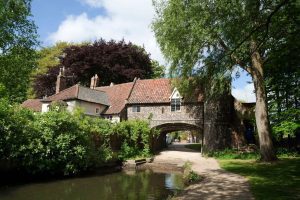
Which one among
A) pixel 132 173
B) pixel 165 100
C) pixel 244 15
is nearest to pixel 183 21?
pixel 244 15

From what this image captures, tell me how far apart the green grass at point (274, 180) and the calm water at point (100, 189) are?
365 centimetres

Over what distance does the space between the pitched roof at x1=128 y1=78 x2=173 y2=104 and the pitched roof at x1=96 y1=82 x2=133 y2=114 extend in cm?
118

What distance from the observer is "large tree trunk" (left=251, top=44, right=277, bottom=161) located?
2222 cm

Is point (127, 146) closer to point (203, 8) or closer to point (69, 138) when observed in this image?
point (69, 138)

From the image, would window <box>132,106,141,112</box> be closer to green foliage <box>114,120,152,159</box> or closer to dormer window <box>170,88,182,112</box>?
dormer window <box>170,88,182,112</box>

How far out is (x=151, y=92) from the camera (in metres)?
37.7

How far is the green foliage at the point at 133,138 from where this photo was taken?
28.1 m

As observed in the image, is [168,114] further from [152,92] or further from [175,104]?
[152,92]

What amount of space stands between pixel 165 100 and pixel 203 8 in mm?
18143

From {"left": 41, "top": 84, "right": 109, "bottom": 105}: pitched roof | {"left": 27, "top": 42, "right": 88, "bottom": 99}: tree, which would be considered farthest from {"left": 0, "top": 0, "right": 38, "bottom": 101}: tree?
{"left": 27, "top": 42, "right": 88, "bottom": 99}: tree

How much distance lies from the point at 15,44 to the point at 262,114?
59.0 feet

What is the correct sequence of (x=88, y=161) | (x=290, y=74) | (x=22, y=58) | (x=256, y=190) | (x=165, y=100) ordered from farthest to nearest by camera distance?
(x=165, y=100), (x=290, y=74), (x=22, y=58), (x=88, y=161), (x=256, y=190)

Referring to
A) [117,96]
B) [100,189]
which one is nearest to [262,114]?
[100,189]

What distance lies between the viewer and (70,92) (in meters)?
37.9
